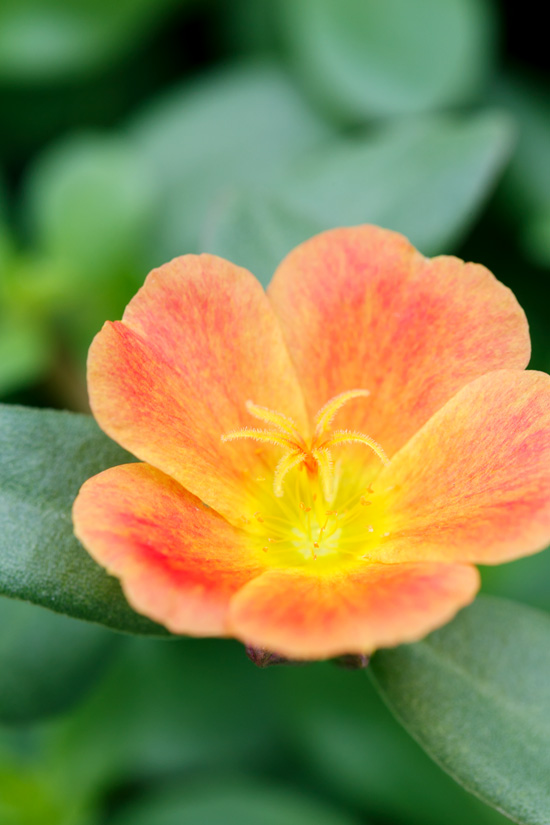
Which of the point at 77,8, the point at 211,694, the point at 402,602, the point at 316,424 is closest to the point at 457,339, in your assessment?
the point at 316,424

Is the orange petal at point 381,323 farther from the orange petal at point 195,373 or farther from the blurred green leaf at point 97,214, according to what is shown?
the blurred green leaf at point 97,214

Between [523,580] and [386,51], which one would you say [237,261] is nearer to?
[523,580]

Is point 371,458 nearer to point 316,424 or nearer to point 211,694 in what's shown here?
point 316,424

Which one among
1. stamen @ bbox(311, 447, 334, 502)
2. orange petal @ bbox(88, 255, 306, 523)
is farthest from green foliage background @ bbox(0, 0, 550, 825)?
stamen @ bbox(311, 447, 334, 502)

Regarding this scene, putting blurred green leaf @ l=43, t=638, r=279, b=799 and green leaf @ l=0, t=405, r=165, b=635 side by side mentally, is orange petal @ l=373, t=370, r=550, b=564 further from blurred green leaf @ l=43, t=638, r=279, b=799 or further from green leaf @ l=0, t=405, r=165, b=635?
blurred green leaf @ l=43, t=638, r=279, b=799

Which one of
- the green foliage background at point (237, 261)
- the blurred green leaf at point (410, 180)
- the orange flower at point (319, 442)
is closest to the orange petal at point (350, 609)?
the orange flower at point (319, 442)
